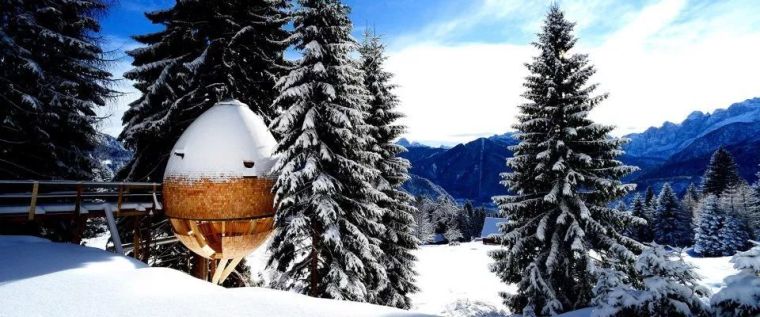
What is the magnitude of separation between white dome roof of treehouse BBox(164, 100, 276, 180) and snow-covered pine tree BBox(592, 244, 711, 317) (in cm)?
991

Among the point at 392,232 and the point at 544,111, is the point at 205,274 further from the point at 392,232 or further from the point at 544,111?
the point at 544,111

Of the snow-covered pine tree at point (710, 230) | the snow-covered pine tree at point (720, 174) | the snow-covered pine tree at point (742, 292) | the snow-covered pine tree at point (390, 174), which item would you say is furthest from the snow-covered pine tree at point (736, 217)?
the snow-covered pine tree at point (742, 292)

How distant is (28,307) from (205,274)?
34.2 ft

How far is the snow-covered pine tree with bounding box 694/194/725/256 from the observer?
49919mm

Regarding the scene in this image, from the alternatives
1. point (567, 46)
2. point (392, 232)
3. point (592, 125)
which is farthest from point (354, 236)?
point (567, 46)

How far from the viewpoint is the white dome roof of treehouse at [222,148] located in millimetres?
11180

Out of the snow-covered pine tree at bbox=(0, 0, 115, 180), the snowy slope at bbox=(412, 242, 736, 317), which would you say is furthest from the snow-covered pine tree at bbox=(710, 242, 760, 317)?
the snow-covered pine tree at bbox=(0, 0, 115, 180)

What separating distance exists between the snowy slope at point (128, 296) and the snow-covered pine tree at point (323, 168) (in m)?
5.77

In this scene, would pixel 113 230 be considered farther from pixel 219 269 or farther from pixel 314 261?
pixel 314 261

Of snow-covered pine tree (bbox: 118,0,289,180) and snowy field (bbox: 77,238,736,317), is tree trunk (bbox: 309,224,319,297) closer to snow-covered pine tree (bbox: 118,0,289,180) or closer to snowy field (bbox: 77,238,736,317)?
snow-covered pine tree (bbox: 118,0,289,180)

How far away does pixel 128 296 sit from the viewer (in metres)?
5.57

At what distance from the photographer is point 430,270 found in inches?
1630

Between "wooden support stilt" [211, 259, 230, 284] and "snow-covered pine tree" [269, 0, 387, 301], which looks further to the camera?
"snow-covered pine tree" [269, 0, 387, 301]

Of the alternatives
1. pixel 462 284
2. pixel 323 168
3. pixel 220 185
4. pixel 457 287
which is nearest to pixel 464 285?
pixel 462 284
